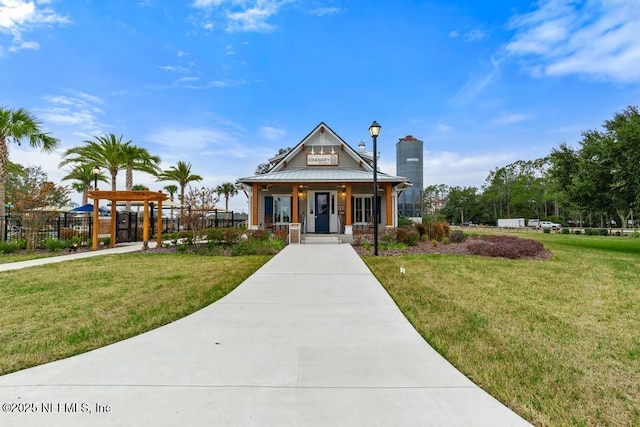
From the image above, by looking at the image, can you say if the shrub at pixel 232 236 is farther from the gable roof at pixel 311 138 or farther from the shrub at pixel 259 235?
the gable roof at pixel 311 138

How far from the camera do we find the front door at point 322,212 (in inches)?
699

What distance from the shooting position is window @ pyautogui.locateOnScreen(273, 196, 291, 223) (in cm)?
1795

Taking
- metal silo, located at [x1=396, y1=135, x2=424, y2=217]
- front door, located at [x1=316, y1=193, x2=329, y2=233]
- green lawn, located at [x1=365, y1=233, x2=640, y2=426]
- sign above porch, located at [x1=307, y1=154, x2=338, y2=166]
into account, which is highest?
metal silo, located at [x1=396, y1=135, x2=424, y2=217]

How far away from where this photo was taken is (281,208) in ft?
59.2

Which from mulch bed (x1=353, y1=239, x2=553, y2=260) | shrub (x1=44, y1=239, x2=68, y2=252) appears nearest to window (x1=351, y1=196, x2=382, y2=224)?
mulch bed (x1=353, y1=239, x2=553, y2=260)

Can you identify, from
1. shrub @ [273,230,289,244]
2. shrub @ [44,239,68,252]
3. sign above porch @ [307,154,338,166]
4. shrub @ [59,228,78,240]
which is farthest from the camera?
sign above porch @ [307,154,338,166]

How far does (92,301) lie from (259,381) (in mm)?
4633

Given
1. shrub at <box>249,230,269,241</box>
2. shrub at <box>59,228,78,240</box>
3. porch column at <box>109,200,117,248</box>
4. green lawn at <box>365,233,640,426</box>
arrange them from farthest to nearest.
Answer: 1. shrub at <box>59,228,78,240</box>
2. porch column at <box>109,200,117,248</box>
3. shrub at <box>249,230,269,241</box>
4. green lawn at <box>365,233,640,426</box>

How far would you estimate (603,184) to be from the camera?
50.5 feet

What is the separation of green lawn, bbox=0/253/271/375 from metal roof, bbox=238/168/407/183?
6.89 metres

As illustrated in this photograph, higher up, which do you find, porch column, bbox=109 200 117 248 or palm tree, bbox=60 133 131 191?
palm tree, bbox=60 133 131 191

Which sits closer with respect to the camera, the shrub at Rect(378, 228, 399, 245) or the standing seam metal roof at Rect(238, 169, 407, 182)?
the shrub at Rect(378, 228, 399, 245)

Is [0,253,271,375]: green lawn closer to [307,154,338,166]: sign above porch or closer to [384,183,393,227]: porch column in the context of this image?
[384,183,393,227]: porch column

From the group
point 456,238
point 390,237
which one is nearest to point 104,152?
point 390,237
